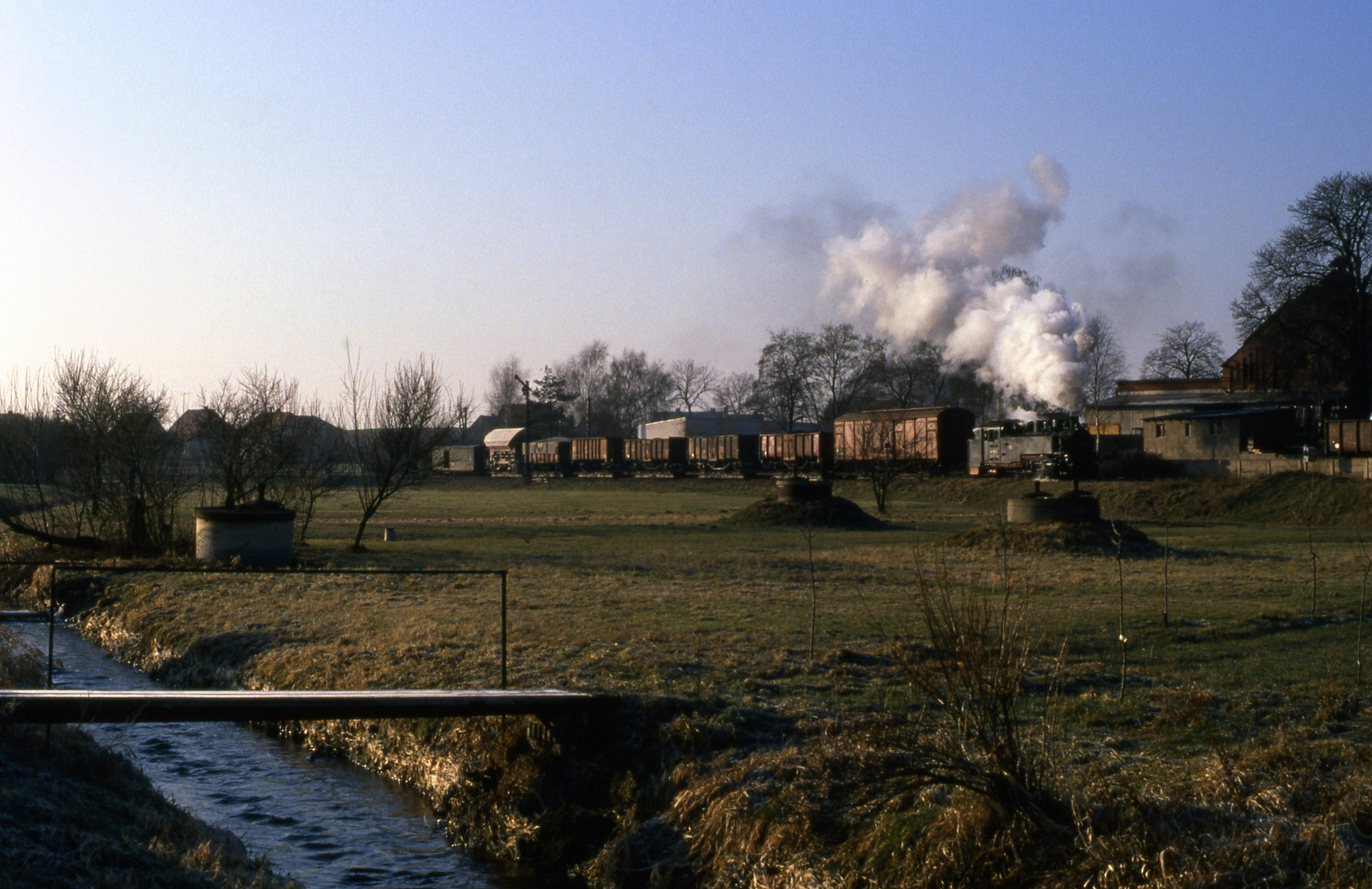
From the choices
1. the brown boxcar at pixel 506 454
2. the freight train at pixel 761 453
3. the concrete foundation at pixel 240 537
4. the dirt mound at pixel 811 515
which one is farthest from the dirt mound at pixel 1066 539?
the brown boxcar at pixel 506 454

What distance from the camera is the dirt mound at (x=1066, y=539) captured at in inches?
997

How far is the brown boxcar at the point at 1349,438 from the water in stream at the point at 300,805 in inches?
1796

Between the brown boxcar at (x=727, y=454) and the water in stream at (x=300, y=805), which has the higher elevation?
the brown boxcar at (x=727, y=454)

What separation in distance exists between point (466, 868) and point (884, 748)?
3.38 meters

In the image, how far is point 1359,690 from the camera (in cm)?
984

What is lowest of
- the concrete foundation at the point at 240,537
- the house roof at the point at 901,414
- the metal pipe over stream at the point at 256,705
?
the metal pipe over stream at the point at 256,705

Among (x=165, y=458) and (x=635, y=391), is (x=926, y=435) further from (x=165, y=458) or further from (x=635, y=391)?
(x=635, y=391)

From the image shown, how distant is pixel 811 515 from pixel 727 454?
30.8 meters

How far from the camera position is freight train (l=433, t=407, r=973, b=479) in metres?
55.8

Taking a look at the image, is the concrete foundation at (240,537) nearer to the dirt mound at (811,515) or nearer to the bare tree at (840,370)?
the dirt mound at (811,515)

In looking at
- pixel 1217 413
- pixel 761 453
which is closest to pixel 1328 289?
pixel 1217 413

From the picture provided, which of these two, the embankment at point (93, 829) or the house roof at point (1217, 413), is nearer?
the embankment at point (93, 829)

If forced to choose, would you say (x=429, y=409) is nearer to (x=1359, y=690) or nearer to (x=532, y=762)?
(x=532, y=762)

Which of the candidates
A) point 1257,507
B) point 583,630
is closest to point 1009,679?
point 583,630
